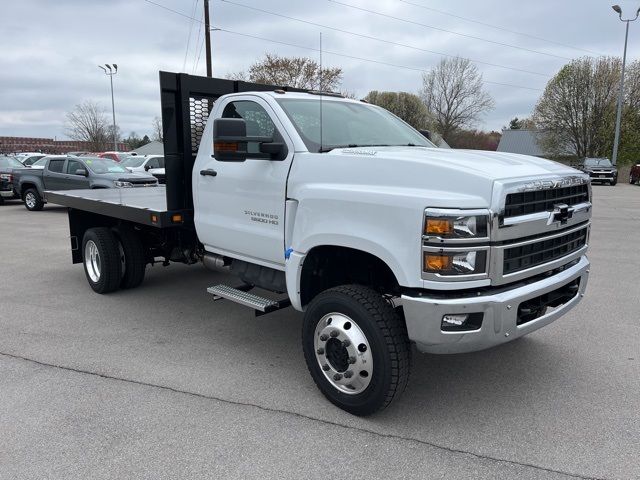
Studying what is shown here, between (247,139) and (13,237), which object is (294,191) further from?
(13,237)

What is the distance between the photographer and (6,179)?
59.9 feet

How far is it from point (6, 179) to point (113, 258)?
48.4 ft

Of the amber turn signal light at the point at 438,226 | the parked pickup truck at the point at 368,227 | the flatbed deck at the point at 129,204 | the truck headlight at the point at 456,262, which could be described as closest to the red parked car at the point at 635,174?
the flatbed deck at the point at 129,204

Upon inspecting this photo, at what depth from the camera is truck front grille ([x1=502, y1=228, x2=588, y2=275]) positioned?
125 inches

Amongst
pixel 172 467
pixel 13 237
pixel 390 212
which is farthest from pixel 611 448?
pixel 13 237

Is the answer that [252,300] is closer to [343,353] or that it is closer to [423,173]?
[343,353]

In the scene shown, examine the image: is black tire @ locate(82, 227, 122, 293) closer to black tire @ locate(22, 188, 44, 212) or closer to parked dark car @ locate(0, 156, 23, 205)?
black tire @ locate(22, 188, 44, 212)

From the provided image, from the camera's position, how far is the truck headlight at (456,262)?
2.97 meters

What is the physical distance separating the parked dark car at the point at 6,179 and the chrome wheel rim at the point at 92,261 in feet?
44.7

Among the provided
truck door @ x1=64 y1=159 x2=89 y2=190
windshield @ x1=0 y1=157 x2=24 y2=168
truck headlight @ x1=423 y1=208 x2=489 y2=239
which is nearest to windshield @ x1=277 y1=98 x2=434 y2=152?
truck headlight @ x1=423 y1=208 x2=489 y2=239

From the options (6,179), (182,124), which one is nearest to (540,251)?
(182,124)

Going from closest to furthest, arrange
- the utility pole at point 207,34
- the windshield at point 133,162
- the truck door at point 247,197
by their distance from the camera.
→ the truck door at point 247,197 < the windshield at point 133,162 < the utility pole at point 207,34

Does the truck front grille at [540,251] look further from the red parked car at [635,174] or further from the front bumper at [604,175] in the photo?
the red parked car at [635,174]

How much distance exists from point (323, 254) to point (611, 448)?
2183 mm
